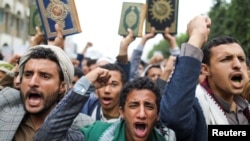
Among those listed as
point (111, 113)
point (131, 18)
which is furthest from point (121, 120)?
point (131, 18)

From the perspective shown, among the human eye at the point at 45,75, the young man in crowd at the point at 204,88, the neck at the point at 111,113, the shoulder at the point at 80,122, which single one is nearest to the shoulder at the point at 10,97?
the human eye at the point at 45,75

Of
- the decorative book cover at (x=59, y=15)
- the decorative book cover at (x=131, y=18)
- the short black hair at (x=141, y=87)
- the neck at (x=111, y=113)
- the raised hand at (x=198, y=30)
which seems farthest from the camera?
the decorative book cover at (x=131, y=18)

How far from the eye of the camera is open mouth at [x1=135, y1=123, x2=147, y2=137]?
2777 millimetres

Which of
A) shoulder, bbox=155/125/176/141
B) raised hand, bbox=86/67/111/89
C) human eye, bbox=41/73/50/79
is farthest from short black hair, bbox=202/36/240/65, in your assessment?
human eye, bbox=41/73/50/79

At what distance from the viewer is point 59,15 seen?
403cm

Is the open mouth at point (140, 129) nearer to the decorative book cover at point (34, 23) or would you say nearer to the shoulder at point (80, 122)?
the shoulder at point (80, 122)

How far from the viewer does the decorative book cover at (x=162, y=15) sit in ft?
15.7

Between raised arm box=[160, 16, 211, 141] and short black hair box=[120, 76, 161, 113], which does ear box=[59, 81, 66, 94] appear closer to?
short black hair box=[120, 76, 161, 113]

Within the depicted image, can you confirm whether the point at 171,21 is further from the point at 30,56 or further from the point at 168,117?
the point at 168,117

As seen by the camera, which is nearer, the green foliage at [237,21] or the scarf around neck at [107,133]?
the scarf around neck at [107,133]

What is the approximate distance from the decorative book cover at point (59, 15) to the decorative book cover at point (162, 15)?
105cm

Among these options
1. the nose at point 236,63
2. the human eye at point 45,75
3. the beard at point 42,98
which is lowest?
the beard at point 42,98

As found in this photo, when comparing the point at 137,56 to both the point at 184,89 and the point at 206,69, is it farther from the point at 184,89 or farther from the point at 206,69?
the point at 184,89

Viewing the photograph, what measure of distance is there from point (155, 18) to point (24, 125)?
232 cm
